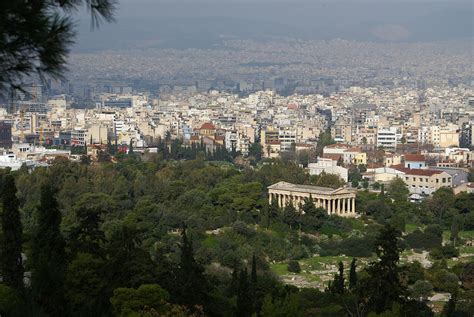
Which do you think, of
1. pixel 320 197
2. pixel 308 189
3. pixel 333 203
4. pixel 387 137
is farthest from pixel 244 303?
pixel 387 137

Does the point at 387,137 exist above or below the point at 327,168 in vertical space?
above

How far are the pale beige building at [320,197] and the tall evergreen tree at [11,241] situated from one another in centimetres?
1530

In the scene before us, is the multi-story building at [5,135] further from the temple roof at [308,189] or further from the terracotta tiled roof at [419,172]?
the temple roof at [308,189]

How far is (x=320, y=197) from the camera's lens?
30.0 meters

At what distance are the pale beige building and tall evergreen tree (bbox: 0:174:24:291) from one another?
1530 centimetres

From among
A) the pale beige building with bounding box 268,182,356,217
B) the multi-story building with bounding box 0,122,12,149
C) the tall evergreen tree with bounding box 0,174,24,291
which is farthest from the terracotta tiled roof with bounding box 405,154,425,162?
the tall evergreen tree with bounding box 0,174,24,291

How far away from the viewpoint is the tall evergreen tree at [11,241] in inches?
542

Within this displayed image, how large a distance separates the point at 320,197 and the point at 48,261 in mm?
17457

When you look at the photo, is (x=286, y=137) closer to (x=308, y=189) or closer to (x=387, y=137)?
(x=387, y=137)

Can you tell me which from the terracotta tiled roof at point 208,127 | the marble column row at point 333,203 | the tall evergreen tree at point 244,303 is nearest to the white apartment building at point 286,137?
the terracotta tiled roof at point 208,127

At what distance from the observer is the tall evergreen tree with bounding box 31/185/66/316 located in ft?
37.3

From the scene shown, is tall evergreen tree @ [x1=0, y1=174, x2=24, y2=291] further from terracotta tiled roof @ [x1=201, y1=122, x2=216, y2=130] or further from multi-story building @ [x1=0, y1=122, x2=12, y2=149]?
terracotta tiled roof @ [x1=201, y1=122, x2=216, y2=130]

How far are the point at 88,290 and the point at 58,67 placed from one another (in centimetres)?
826

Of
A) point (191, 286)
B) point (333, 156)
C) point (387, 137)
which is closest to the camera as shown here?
point (191, 286)
